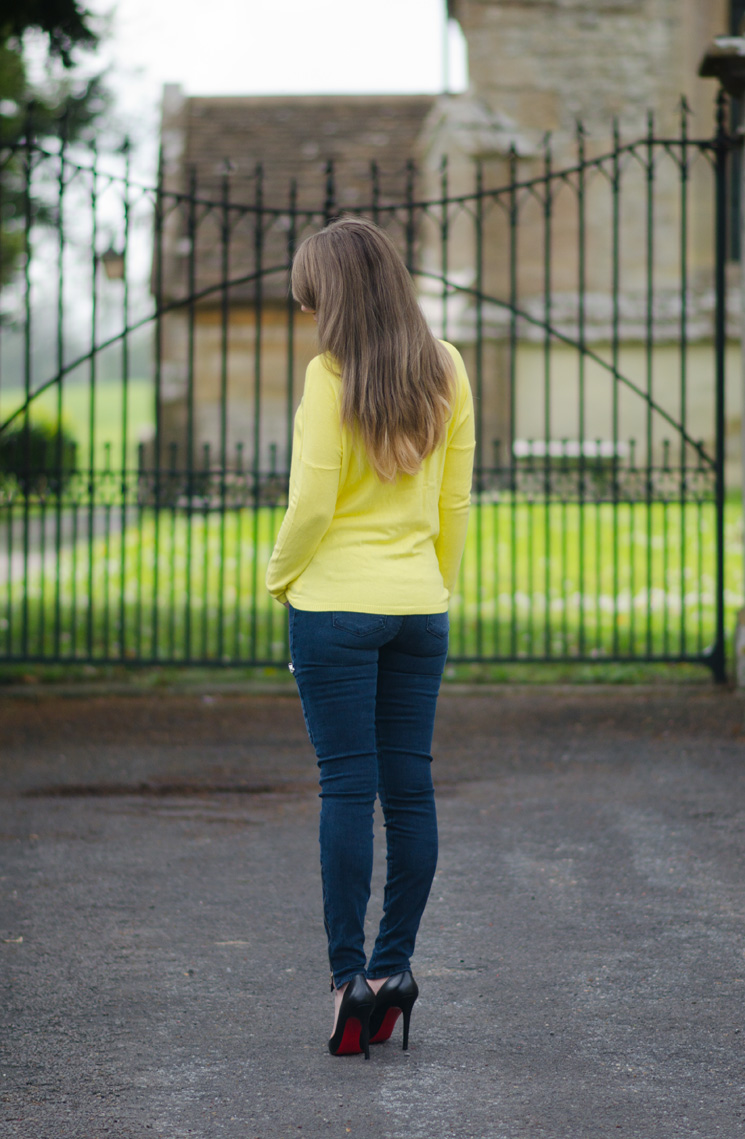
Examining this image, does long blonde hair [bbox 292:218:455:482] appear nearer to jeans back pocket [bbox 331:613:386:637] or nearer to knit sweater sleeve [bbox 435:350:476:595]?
knit sweater sleeve [bbox 435:350:476:595]

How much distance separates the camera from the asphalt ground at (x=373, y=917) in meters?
2.84

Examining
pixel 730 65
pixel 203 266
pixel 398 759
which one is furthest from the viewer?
pixel 203 266

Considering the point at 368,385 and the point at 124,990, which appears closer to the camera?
the point at 368,385

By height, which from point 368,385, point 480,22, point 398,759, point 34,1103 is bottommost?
point 34,1103

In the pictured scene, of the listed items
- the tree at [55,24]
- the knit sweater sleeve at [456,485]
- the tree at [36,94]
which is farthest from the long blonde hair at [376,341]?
the tree at [55,24]

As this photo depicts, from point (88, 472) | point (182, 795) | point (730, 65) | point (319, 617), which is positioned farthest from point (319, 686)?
point (730, 65)

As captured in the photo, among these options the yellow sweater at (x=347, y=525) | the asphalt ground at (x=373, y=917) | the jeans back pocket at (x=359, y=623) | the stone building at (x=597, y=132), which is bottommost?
the asphalt ground at (x=373, y=917)

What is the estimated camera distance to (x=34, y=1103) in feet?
9.34

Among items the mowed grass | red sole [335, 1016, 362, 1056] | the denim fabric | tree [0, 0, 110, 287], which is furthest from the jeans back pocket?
tree [0, 0, 110, 287]

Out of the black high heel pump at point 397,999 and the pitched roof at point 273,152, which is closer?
the black high heel pump at point 397,999

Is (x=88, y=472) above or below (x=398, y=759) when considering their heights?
above

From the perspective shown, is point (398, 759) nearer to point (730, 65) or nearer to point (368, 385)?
point (368, 385)

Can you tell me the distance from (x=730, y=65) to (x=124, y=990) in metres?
6.28

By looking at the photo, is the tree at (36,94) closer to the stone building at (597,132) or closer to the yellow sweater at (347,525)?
the yellow sweater at (347,525)
